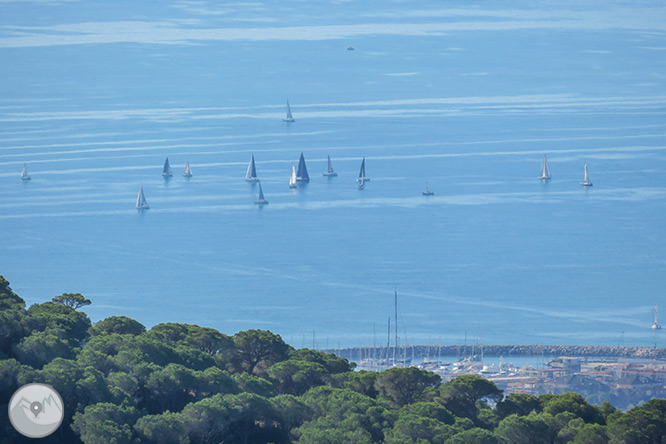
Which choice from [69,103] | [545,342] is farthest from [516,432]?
[69,103]

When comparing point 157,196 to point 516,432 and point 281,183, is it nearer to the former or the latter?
point 281,183

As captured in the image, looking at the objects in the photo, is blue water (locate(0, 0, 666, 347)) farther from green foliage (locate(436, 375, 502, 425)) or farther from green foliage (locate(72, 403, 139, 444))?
green foliage (locate(72, 403, 139, 444))

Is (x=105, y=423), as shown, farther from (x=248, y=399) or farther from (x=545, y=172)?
(x=545, y=172)

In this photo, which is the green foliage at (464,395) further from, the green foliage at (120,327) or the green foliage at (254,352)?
the green foliage at (120,327)

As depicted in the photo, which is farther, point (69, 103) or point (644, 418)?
point (69, 103)

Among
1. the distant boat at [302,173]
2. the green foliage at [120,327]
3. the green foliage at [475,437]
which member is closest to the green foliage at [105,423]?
the green foliage at [475,437]

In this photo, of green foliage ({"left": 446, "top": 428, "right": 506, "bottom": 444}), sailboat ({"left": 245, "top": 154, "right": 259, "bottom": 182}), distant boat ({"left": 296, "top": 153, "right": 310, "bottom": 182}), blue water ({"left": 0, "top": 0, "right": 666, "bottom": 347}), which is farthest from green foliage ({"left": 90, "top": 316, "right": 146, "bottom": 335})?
sailboat ({"left": 245, "top": 154, "right": 259, "bottom": 182})
